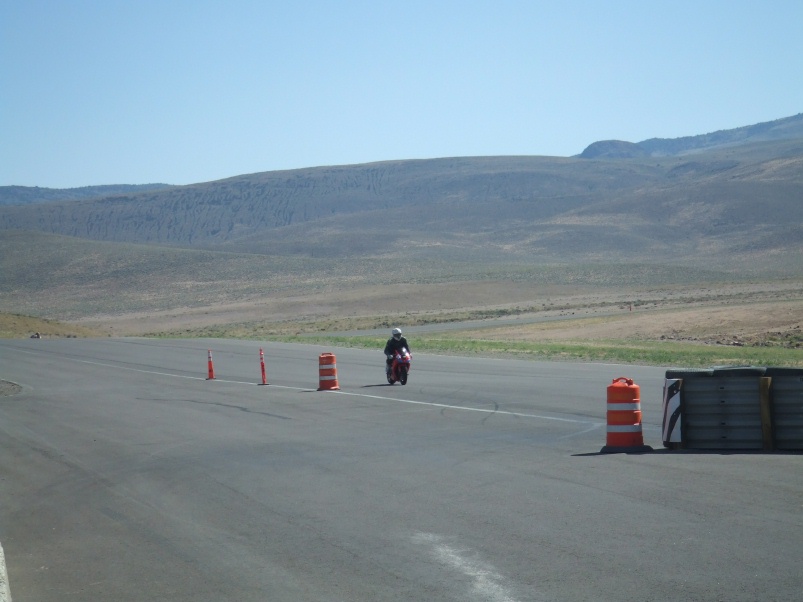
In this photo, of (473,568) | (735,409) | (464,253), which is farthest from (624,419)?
(464,253)

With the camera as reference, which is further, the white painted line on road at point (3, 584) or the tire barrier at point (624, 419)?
the tire barrier at point (624, 419)

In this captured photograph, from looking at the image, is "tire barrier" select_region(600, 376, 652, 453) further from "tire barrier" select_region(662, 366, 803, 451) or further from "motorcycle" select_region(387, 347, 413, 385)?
"motorcycle" select_region(387, 347, 413, 385)

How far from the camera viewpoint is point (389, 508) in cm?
980

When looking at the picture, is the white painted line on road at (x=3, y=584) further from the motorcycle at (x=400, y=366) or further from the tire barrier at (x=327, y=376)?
the motorcycle at (x=400, y=366)

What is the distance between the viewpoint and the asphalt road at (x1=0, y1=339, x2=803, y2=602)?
7340 mm

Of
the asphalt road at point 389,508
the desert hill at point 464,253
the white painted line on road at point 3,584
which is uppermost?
the desert hill at point 464,253

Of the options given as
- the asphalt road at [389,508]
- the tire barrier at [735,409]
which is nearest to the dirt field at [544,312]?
the asphalt road at [389,508]

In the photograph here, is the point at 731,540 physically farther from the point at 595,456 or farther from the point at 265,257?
the point at 265,257

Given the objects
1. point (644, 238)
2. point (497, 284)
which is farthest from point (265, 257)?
point (644, 238)

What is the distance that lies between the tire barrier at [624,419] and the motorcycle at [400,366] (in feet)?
36.0

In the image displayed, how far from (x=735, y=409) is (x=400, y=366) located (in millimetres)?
12072

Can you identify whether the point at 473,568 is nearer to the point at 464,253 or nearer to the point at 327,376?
the point at 327,376

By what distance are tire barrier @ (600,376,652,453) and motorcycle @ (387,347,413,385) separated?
36.0ft

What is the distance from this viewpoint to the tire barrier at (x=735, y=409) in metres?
12.1
